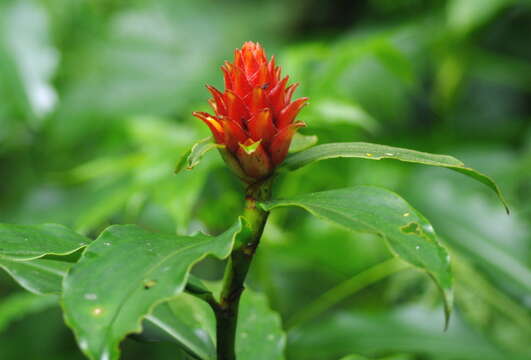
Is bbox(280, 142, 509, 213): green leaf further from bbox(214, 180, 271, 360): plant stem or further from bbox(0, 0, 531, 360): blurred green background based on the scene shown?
bbox(0, 0, 531, 360): blurred green background

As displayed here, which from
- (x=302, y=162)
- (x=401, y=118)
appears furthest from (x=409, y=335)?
(x=401, y=118)

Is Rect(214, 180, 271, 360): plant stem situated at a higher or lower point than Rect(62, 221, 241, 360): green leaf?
lower

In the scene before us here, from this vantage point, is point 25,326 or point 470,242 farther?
point 25,326

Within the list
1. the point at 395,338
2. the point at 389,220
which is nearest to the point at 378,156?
the point at 389,220

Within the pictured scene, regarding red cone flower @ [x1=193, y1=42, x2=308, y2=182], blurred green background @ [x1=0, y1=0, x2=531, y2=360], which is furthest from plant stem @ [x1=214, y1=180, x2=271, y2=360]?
blurred green background @ [x1=0, y1=0, x2=531, y2=360]

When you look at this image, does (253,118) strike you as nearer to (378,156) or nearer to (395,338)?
(378,156)

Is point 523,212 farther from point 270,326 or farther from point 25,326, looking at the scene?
point 25,326
